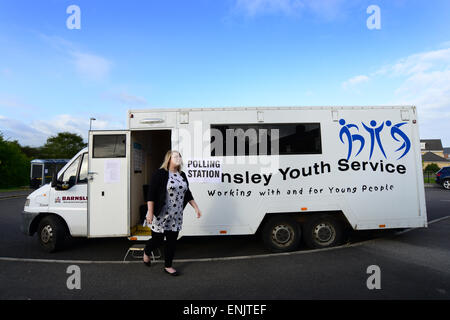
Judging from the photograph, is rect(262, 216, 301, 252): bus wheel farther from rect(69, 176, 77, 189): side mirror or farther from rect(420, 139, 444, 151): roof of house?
rect(420, 139, 444, 151): roof of house

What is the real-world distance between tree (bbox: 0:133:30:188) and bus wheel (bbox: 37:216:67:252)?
78.2ft

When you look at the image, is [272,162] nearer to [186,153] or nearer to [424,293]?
[186,153]

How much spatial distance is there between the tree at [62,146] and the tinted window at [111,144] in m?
47.0

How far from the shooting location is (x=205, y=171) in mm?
4445

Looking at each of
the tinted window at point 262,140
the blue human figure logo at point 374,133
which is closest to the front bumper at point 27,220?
the tinted window at point 262,140

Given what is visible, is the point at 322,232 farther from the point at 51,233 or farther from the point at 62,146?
the point at 62,146

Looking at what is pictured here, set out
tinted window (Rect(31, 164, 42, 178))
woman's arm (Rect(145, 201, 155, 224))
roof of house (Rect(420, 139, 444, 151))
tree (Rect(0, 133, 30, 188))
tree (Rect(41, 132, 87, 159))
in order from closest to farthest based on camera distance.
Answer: woman's arm (Rect(145, 201, 155, 224)) → tinted window (Rect(31, 164, 42, 178)) → tree (Rect(0, 133, 30, 188)) → tree (Rect(41, 132, 87, 159)) → roof of house (Rect(420, 139, 444, 151))

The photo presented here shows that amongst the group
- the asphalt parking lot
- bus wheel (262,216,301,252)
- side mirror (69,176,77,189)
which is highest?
side mirror (69,176,77,189)

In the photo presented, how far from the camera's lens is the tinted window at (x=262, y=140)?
451 centimetres

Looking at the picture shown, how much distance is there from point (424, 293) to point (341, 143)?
2650 millimetres

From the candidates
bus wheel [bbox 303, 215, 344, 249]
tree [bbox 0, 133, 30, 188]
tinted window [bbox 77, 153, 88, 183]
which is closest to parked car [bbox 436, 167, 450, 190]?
bus wheel [bbox 303, 215, 344, 249]

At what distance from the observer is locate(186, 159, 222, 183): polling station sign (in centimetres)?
445

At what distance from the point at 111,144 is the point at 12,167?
83.6 ft

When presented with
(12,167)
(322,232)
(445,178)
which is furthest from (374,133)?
(12,167)
